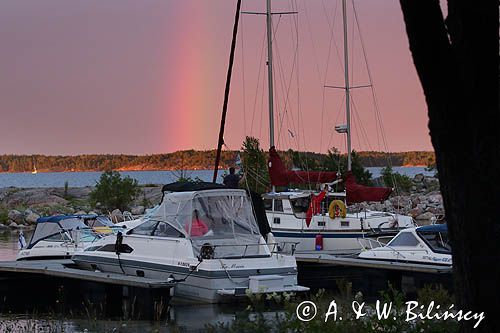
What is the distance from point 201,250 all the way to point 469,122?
11.6 m

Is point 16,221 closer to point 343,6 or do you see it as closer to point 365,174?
point 365,174

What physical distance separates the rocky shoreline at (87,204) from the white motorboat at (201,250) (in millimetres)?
19780

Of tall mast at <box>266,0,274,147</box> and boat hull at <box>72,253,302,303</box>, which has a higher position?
tall mast at <box>266,0,274,147</box>

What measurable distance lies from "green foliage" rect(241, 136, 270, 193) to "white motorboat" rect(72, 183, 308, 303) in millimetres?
21534

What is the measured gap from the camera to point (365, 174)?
53.7 meters

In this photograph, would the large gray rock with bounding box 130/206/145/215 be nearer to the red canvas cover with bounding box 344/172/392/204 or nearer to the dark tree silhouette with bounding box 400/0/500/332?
the red canvas cover with bounding box 344/172/392/204

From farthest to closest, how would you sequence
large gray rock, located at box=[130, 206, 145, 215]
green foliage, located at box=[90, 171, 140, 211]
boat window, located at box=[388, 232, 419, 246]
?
green foliage, located at box=[90, 171, 140, 211], large gray rock, located at box=[130, 206, 145, 215], boat window, located at box=[388, 232, 419, 246]

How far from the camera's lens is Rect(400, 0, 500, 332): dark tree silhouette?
330 inches

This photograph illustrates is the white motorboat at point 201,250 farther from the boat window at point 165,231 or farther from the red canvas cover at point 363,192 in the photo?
the red canvas cover at point 363,192

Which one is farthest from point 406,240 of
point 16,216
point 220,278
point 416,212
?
point 16,216

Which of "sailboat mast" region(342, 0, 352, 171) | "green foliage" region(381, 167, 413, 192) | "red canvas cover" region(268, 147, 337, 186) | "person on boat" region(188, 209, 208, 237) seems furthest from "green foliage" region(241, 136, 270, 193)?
"person on boat" region(188, 209, 208, 237)

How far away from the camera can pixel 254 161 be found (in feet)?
155

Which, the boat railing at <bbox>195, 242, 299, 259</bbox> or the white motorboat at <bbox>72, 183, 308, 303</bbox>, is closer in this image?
the white motorboat at <bbox>72, 183, 308, 303</bbox>

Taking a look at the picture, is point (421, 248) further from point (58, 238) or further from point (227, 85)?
point (227, 85)
